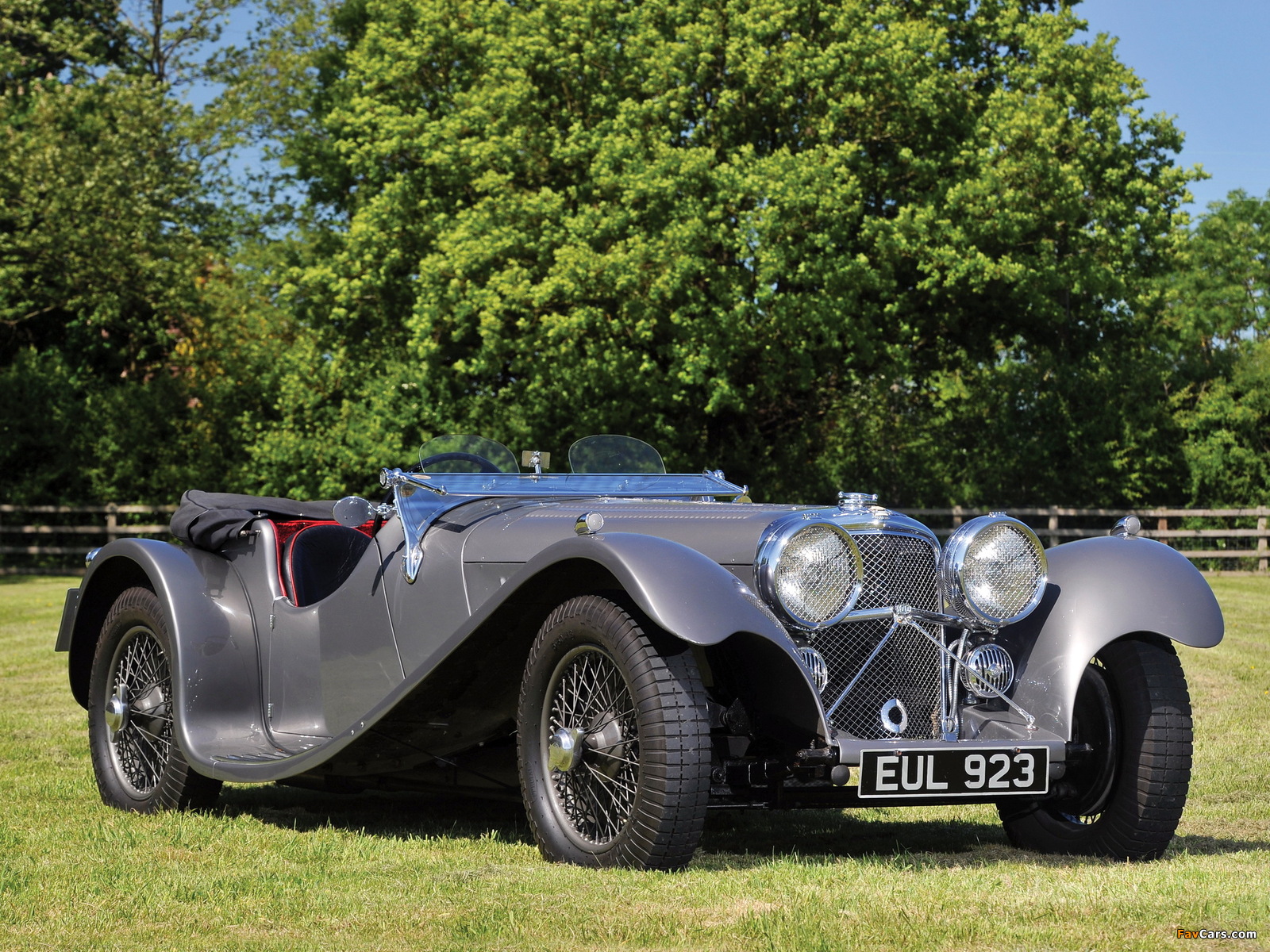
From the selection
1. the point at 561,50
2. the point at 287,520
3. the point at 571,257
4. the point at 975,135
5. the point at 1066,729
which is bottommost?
the point at 1066,729

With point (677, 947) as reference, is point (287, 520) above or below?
above

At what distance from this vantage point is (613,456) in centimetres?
679

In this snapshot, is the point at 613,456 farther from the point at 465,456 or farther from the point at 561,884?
the point at 561,884

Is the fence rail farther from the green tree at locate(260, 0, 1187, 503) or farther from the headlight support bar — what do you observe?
the headlight support bar

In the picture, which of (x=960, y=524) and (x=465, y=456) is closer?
(x=465, y=456)

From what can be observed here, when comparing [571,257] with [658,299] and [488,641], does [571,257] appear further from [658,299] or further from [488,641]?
[488,641]

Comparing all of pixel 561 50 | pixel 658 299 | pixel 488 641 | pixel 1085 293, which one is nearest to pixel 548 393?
pixel 658 299

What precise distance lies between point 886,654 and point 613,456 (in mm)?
2287

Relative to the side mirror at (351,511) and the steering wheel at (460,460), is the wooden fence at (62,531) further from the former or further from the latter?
the side mirror at (351,511)

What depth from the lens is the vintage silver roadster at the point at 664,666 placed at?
4371 millimetres

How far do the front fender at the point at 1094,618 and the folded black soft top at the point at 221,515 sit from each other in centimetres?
332

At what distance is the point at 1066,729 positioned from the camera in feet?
15.8

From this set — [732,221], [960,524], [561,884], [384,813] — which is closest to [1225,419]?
[960,524]

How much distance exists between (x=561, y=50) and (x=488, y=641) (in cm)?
1862
